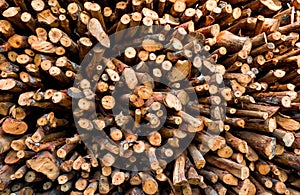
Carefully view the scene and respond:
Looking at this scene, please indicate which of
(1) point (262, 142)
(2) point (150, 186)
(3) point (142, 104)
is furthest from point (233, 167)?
(3) point (142, 104)

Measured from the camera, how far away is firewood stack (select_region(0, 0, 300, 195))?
1993 mm

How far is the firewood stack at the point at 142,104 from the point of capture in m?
1.99

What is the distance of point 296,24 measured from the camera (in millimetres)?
2383

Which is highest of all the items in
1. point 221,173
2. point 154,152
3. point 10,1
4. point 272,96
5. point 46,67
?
point 10,1

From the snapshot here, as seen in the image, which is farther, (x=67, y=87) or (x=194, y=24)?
(x=194, y=24)

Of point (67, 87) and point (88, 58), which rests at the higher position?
point (88, 58)

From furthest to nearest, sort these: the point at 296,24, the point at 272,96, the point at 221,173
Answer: the point at 296,24 → the point at 272,96 → the point at 221,173

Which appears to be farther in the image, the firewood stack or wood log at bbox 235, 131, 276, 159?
wood log at bbox 235, 131, 276, 159

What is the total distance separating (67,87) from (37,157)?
0.41 m

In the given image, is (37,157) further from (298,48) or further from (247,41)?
(298,48)

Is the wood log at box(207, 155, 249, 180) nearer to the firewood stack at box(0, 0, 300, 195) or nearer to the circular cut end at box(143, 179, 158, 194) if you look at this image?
the firewood stack at box(0, 0, 300, 195)

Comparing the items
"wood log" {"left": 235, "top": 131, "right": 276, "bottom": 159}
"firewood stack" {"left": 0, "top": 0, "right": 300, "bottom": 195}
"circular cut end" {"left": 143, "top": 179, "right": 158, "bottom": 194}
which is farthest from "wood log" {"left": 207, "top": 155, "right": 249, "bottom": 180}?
"circular cut end" {"left": 143, "top": 179, "right": 158, "bottom": 194}

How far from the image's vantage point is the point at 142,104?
2.00 meters

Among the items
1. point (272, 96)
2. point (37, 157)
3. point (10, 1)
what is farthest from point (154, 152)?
point (10, 1)
